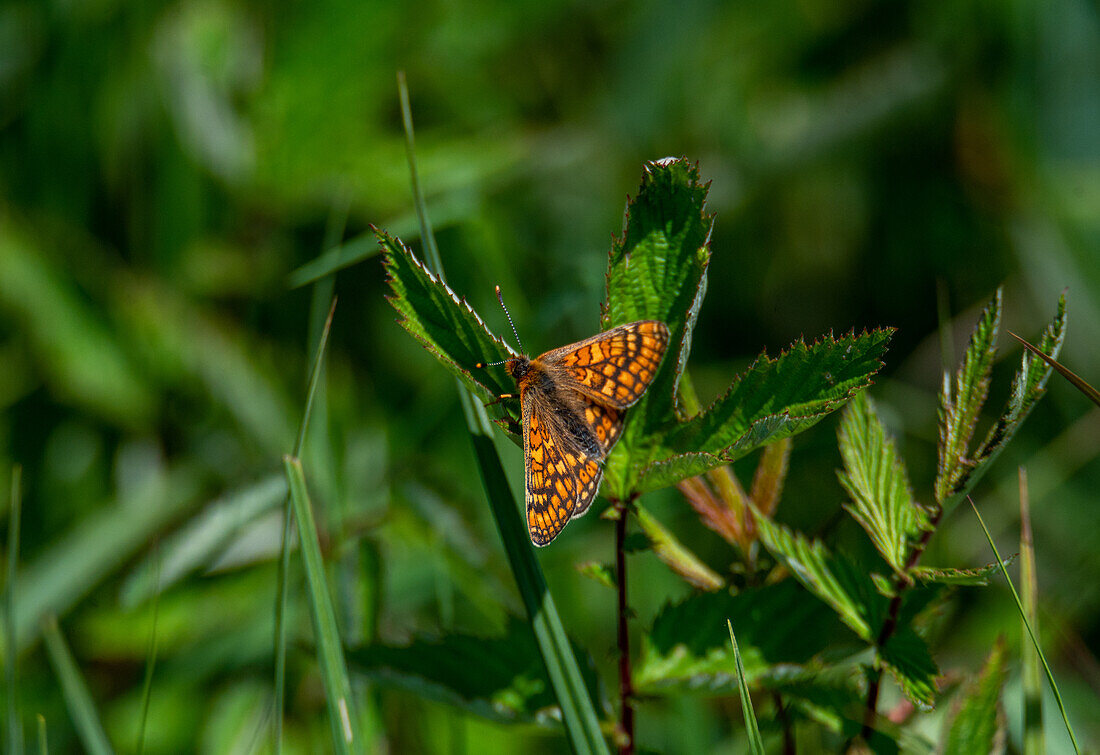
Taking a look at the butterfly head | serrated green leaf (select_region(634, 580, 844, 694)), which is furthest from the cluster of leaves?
the butterfly head

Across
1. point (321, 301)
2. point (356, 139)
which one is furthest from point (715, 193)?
point (321, 301)

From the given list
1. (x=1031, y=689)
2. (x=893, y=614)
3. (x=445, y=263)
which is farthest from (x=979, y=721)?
(x=445, y=263)

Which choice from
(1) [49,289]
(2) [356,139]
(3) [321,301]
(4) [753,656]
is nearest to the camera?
(4) [753,656]

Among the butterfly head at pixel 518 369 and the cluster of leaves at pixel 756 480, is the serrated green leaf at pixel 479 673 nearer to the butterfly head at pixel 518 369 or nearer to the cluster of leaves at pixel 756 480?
the cluster of leaves at pixel 756 480

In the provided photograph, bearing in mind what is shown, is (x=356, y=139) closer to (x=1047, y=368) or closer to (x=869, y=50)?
(x=869, y=50)

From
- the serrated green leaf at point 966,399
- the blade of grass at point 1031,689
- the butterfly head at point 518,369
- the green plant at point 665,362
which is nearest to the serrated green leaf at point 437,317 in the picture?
the green plant at point 665,362

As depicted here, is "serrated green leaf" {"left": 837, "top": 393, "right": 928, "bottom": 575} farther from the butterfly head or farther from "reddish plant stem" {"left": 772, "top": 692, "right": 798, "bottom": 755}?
the butterfly head

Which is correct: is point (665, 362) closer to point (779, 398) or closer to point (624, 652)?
point (779, 398)
